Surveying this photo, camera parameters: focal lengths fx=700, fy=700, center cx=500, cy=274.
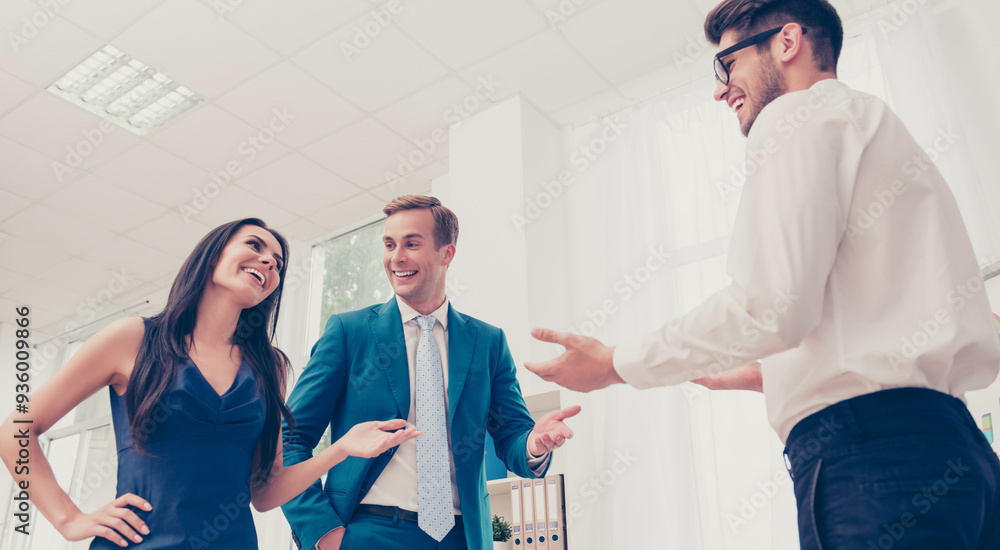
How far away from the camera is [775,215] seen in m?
0.99

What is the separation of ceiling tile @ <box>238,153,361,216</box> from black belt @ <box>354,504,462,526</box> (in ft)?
11.0

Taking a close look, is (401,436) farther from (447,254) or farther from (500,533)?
(500,533)

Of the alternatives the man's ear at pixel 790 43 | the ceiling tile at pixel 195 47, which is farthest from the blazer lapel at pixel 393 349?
the ceiling tile at pixel 195 47

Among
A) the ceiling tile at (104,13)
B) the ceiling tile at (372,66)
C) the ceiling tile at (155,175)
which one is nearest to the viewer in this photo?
the ceiling tile at (104,13)

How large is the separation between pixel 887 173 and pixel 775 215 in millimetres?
197

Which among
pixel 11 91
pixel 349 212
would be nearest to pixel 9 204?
pixel 11 91

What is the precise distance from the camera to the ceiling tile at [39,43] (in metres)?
3.45

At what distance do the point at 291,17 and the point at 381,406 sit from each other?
8.19 ft

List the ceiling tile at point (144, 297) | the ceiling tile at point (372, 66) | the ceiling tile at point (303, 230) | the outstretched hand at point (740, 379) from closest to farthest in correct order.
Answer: the outstretched hand at point (740, 379)
the ceiling tile at point (372, 66)
the ceiling tile at point (303, 230)
the ceiling tile at point (144, 297)

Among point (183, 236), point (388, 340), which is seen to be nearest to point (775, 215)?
point (388, 340)

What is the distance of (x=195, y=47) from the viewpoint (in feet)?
12.1

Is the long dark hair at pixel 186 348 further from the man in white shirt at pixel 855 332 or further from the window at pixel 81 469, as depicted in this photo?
the window at pixel 81 469

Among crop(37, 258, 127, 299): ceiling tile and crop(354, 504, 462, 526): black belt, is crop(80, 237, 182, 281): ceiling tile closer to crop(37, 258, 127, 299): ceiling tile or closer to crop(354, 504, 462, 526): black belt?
crop(37, 258, 127, 299): ceiling tile

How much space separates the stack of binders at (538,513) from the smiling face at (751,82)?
6.49 ft
